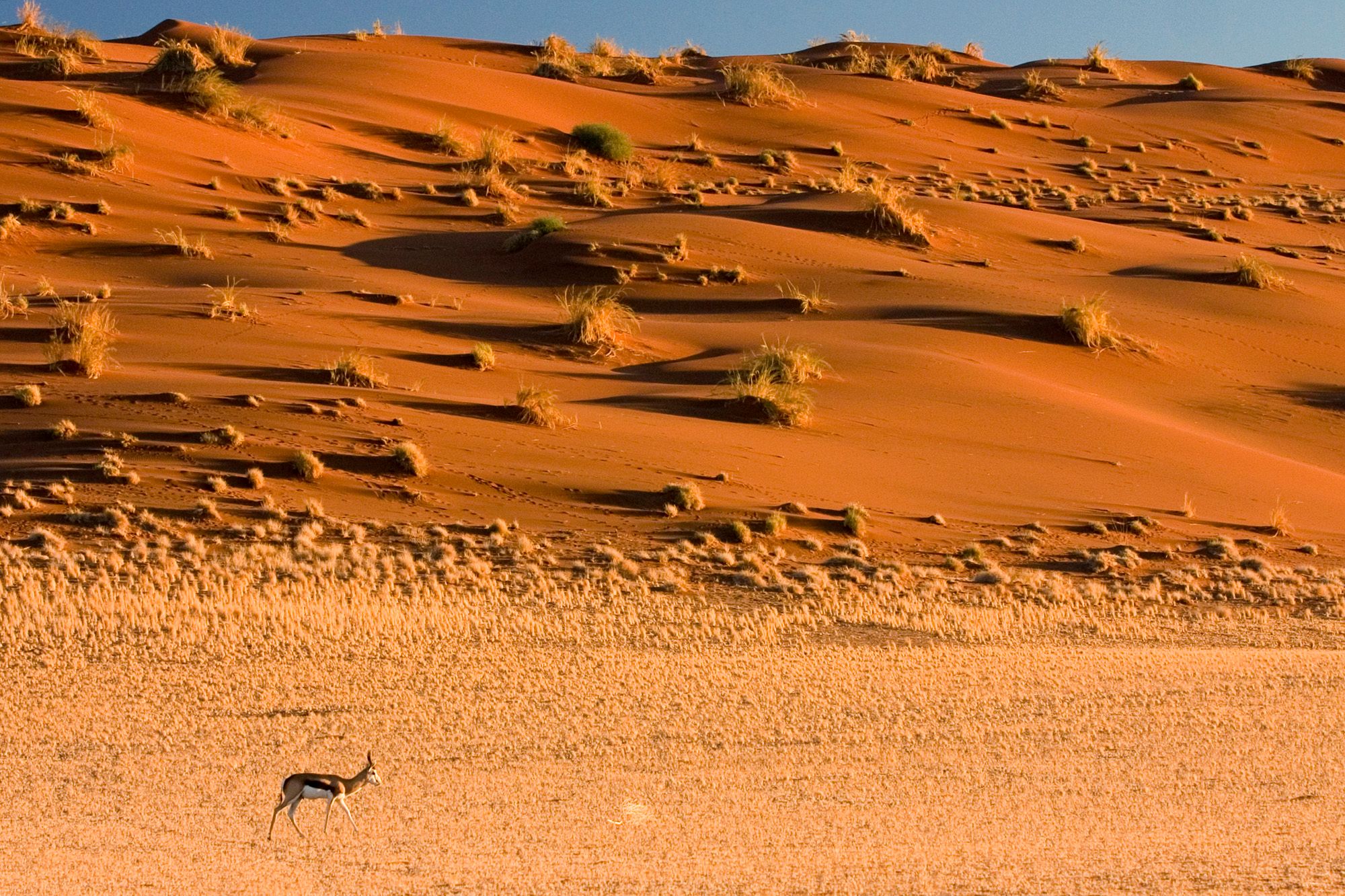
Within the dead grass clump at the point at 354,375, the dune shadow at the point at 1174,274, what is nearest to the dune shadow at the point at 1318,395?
the dune shadow at the point at 1174,274

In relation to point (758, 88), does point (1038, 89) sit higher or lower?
higher

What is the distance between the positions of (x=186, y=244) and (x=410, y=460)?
45.3 ft

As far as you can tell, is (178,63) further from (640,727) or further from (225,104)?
(640,727)

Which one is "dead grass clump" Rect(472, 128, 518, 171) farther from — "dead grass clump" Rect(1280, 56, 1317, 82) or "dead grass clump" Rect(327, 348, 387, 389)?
"dead grass clump" Rect(1280, 56, 1317, 82)

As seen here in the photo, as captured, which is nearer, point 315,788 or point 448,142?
point 315,788

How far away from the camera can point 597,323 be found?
25.8m

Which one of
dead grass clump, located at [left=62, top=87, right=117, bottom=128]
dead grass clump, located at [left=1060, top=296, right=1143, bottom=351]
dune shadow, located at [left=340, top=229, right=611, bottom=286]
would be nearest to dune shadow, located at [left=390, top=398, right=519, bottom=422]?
dune shadow, located at [left=340, top=229, right=611, bottom=286]

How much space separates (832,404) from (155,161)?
20.3 m

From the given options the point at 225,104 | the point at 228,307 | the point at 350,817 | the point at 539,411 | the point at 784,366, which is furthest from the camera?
the point at 225,104

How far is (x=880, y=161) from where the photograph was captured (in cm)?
4734

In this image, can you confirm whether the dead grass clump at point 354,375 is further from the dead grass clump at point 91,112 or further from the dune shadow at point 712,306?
the dead grass clump at point 91,112

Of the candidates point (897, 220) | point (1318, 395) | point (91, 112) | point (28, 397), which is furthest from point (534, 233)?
point (1318, 395)

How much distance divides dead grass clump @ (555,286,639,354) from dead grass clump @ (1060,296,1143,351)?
8.02m

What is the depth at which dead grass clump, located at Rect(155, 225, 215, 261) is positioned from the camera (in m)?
30.4
